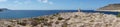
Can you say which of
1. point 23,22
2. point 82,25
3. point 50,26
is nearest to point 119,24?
point 82,25

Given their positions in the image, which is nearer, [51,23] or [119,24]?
[119,24]

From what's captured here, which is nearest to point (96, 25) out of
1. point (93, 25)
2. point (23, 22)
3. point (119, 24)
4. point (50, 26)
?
point (93, 25)

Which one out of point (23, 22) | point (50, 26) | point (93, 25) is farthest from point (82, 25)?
point (23, 22)

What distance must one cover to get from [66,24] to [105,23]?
2669 millimetres

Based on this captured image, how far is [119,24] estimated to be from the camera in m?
20.6

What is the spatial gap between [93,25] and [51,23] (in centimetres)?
309

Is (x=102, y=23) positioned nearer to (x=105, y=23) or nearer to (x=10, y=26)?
(x=105, y=23)

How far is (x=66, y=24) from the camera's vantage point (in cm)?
2139

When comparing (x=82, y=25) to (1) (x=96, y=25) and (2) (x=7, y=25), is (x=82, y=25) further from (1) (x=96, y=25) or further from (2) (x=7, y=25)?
(2) (x=7, y=25)

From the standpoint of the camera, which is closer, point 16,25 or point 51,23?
point 16,25

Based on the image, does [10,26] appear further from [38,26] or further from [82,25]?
[82,25]

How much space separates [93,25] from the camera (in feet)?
68.3

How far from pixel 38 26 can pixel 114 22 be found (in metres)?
5.36

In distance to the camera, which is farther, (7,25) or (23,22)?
(23,22)
